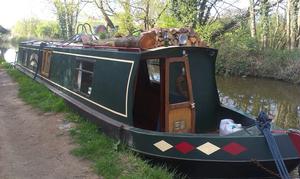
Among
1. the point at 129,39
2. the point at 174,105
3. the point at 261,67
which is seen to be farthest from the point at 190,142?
the point at 261,67

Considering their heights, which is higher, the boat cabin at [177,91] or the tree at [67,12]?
the tree at [67,12]

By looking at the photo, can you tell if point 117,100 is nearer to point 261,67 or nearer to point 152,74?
point 152,74

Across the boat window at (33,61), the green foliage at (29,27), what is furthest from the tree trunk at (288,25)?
the green foliage at (29,27)

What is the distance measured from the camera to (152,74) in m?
6.79

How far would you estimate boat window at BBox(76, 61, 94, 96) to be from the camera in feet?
22.8

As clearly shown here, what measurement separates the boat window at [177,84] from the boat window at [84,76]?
1.72 m

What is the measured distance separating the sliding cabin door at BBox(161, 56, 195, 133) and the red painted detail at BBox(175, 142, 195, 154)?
0.65m

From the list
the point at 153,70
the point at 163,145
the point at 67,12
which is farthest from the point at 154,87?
the point at 67,12

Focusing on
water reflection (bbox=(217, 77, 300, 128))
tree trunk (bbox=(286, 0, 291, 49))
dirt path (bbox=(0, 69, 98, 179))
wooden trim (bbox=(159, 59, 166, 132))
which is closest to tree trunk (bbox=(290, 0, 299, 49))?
tree trunk (bbox=(286, 0, 291, 49))

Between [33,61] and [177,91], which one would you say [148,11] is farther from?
[177,91]

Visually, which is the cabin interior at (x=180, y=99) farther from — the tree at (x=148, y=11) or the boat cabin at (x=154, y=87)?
the tree at (x=148, y=11)

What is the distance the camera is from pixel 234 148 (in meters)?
4.84

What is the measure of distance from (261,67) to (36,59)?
9.42 m

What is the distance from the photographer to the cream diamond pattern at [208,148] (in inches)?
193
